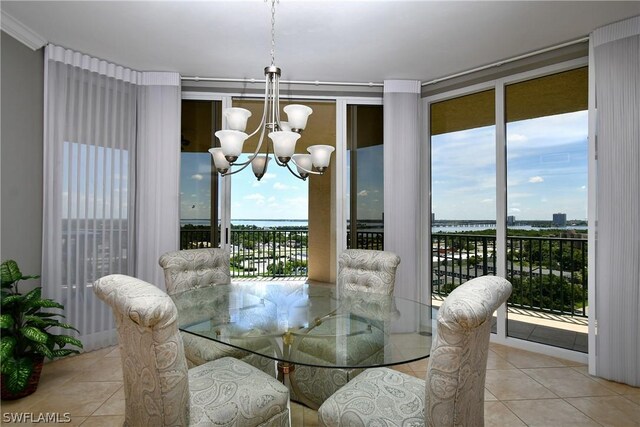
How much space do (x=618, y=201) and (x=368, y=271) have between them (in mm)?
1919

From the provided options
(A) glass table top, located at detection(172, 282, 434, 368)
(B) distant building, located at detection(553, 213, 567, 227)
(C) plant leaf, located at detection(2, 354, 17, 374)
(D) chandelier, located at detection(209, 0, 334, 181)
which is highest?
(D) chandelier, located at detection(209, 0, 334, 181)

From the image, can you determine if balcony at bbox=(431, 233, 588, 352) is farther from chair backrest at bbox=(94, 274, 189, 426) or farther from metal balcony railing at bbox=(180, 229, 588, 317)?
chair backrest at bbox=(94, 274, 189, 426)

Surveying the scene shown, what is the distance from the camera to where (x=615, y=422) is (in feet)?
6.74

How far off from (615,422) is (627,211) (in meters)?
1.43

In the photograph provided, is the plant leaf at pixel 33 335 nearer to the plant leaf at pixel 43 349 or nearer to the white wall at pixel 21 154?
the plant leaf at pixel 43 349

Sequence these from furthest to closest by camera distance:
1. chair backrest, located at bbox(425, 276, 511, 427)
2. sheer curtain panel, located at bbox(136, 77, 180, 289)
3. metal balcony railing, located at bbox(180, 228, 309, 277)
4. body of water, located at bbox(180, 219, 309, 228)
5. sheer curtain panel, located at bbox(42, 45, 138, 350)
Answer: metal balcony railing, located at bbox(180, 228, 309, 277)
body of water, located at bbox(180, 219, 309, 228)
sheer curtain panel, located at bbox(136, 77, 180, 289)
sheer curtain panel, located at bbox(42, 45, 138, 350)
chair backrest, located at bbox(425, 276, 511, 427)

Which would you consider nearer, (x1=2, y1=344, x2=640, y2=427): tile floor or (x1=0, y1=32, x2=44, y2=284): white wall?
(x1=2, y1=344, x2=640, y2=427): tile floor

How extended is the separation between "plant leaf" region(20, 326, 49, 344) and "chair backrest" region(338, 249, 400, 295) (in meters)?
2.05

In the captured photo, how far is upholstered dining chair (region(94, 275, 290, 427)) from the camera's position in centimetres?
119

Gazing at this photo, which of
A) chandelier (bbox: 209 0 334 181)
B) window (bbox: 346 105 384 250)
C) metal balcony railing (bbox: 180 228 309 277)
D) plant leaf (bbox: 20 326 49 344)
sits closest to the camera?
chandelier (bbox: 209 0 334 181)

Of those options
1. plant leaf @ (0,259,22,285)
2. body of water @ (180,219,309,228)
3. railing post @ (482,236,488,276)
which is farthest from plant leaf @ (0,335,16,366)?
railing post @ (482,236,488,276)

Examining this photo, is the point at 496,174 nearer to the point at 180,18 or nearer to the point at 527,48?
the point at 527,48

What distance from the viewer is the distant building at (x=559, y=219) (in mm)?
3105

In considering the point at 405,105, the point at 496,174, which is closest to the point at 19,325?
the point at 405,105
